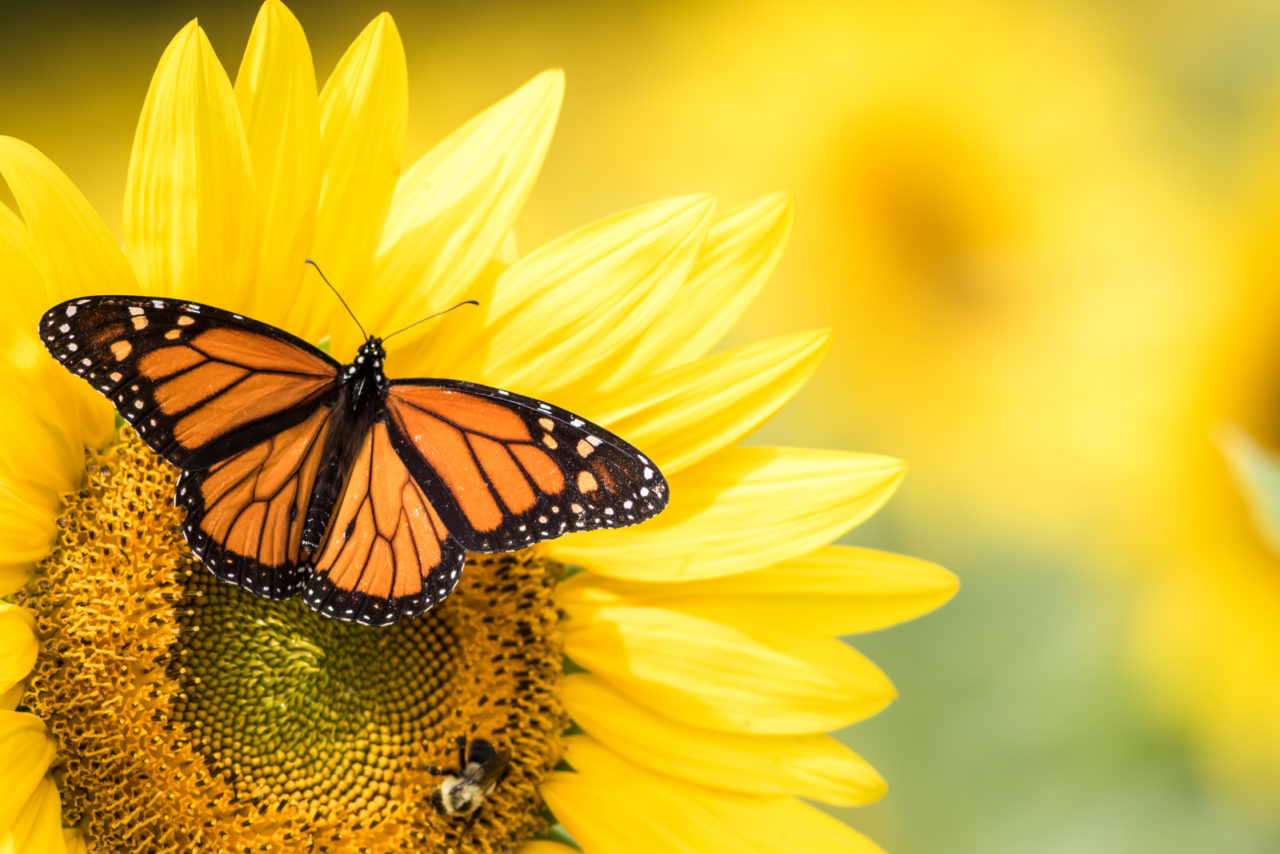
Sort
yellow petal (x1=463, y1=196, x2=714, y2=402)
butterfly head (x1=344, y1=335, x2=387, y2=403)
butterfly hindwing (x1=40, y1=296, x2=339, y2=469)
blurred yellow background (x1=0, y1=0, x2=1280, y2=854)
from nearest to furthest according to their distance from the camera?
1. butterfly hindwing (x1=40, y1=296, x2=339, y2=469)
2. butterfly head (x1=344, y1=335, x2=387, y2=403)
3. yellow petal (x1=463, y1=196, x2=714, y2=402)
4. blurred yellow background (x1=0, y1=0, x2=1280, y2=854)

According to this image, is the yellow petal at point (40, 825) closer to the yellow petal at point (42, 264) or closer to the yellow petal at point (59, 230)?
the yellow petal at point (42, 264)

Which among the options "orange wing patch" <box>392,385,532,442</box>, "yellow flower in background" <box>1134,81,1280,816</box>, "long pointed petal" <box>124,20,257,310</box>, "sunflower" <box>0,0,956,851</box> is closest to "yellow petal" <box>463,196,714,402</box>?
"sunflower" <box>0,0,956,851</box>

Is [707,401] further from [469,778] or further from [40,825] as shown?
[40,825]

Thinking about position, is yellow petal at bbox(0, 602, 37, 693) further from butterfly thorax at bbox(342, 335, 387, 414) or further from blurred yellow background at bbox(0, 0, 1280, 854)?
blurred yellow background at bbox(0, 0, 1280, 854)

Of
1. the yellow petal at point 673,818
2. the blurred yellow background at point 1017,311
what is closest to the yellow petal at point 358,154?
the yellow petal at point 673,818

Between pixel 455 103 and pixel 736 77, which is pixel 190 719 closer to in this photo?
pixel 455 103

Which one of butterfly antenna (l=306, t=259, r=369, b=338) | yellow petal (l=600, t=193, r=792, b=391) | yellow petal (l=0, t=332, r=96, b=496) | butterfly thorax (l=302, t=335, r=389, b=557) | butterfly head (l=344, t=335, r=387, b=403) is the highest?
yellow petal (l=600, t=193, r=792, b=391)

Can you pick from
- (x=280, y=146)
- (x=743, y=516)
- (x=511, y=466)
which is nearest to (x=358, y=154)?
(x=280, y=146)
